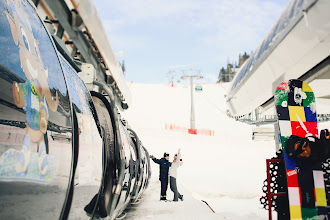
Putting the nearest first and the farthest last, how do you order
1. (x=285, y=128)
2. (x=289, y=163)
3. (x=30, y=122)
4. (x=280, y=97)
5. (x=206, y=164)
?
(x=30, y=122) → (x=289, y=163) → (x=285, y=128) → (x=280, y=97) → (x=206, y=164)

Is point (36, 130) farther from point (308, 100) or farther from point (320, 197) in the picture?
→ point (308, 100)

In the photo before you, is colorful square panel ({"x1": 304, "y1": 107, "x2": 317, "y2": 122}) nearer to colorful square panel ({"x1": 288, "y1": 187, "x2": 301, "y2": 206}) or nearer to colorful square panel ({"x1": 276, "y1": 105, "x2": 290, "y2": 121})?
colorful square panel ({"x1": 276, "y1": 105, "x2": 290, "y2": 121})

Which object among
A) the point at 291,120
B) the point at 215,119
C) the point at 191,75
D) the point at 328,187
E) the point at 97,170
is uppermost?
the point at 191,75

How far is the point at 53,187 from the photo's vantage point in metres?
1.40

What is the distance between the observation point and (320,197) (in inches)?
179

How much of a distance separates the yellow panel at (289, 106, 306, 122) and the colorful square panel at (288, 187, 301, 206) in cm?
111

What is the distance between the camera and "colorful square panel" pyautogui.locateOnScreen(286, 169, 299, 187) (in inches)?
176

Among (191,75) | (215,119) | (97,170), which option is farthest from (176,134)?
(97,170)

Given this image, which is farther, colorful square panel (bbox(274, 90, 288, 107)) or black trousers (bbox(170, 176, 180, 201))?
black trousers (bbox(170, 176, 180, 201))

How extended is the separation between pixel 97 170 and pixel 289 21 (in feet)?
17.0

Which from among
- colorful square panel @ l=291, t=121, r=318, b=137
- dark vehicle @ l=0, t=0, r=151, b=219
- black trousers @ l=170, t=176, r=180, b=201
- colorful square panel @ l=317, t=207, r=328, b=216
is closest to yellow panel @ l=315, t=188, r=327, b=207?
colorful square panel @ l=317, t=207, r=328, b=216

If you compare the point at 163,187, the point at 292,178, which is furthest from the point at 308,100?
the point at 163,187

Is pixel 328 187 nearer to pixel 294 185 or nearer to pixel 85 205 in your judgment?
pixel 294 185

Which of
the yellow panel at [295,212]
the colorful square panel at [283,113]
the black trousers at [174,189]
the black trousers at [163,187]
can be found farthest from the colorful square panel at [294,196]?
the black trousers at [163,187]
